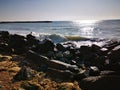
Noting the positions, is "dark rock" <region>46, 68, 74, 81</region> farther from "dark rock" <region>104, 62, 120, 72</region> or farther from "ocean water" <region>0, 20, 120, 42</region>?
"ocean water" <region>0, 20, 120, 42</region>

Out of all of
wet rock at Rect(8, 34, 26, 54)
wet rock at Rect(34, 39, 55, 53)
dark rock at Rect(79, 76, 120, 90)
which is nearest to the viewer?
dark rock at Rect(79, 76, 120, 90)

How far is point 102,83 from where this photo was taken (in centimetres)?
575

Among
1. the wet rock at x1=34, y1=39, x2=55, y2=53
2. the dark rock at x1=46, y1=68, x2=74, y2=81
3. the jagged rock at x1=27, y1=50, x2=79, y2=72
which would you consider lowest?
the dark rock at x1=46, y1=68, x2=74, y2=81

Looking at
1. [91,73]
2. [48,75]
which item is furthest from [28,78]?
[91,73]

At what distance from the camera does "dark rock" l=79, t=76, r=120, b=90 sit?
5.58 metres

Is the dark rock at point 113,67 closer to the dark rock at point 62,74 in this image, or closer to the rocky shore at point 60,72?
the rocky shore at point 60,72

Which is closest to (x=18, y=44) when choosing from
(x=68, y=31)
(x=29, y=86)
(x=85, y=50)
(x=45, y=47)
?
(x=45, y=47)

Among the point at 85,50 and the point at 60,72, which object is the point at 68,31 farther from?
the point at 60,72

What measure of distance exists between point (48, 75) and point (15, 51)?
500 centimetres

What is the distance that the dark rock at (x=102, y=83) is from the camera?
558 centimetres

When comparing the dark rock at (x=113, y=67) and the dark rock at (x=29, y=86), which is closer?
the dark rock at (x=29, y=86)

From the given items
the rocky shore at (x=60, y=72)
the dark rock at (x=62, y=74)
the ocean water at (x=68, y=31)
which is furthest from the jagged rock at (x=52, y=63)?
the ocean water at (x=68, y=31)

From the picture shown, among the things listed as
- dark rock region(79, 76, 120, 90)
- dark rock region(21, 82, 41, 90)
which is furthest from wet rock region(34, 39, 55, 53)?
dark rock region(21, 82, 41, 90)

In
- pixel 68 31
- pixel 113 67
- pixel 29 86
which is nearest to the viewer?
pixel 29 86
